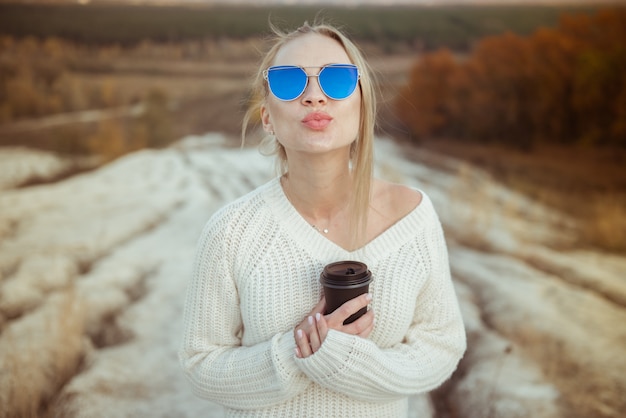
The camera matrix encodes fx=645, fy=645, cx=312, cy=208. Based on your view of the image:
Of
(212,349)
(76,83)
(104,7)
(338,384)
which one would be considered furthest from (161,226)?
(338,384)

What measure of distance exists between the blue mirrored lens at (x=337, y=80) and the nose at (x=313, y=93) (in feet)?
0.04

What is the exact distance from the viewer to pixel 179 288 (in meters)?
3.49

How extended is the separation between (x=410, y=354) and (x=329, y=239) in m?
0.35

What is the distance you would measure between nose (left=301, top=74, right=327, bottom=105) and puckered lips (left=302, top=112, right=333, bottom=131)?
3cm

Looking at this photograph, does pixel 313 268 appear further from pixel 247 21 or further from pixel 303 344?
pixel 247 21

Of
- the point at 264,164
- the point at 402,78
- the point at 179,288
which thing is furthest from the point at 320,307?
the point at 402,78

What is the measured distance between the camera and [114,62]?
4.39 meters

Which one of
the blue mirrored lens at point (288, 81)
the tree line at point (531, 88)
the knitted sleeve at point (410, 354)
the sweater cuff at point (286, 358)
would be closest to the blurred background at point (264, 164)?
the tree line at point (531, 88)

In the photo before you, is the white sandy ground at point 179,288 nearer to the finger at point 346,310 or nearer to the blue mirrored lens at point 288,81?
the finger at point 346,310

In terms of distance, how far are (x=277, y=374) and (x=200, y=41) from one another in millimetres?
3578

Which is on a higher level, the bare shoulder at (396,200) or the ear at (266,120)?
the ear at (266,120)

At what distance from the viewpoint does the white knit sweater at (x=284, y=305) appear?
155cm

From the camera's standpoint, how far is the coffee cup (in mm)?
1394

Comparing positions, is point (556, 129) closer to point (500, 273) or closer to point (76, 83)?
point (500, 273)
